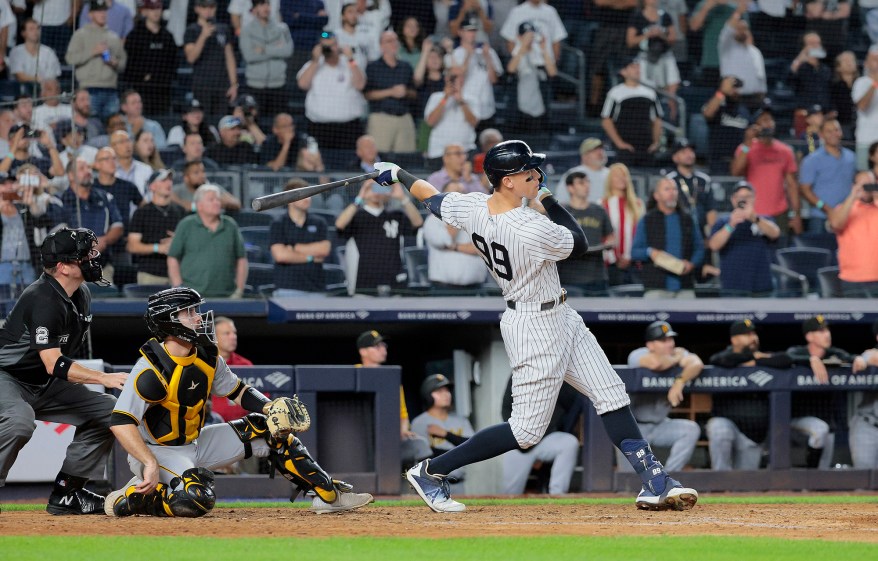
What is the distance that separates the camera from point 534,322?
5.79m

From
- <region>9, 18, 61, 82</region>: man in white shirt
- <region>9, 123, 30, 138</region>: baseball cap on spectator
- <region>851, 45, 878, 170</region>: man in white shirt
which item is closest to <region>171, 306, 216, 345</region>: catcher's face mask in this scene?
<region>9, 123, 30, 138</region>: baseball cap on spectator

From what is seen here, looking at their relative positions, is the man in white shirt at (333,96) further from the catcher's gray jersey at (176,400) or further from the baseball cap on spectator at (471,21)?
the catcher's gray jersey at (176,400)

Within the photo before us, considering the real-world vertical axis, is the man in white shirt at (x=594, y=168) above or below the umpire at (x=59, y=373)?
above

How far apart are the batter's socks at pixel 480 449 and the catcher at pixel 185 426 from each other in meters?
0.49

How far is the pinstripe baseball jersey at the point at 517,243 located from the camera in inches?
223

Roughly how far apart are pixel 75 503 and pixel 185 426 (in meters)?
0.78

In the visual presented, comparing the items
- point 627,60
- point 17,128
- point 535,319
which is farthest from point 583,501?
point 627,60

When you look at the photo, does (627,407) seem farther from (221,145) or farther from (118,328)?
(221,145)

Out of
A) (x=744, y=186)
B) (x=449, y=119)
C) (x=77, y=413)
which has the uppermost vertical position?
(x=449, y=119)

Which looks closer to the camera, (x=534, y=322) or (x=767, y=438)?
(x=534, y=322)

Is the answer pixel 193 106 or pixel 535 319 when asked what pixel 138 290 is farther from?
pixel 535 319

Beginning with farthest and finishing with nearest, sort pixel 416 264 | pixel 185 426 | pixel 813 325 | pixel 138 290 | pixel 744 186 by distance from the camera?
pixel 416 264
pixel 744 186
pixel 138 290
pixel 813 325
pixel 185 426

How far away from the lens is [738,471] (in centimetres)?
884

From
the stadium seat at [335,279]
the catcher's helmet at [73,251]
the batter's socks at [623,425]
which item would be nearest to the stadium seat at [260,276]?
the stadium seat at [335,279]
